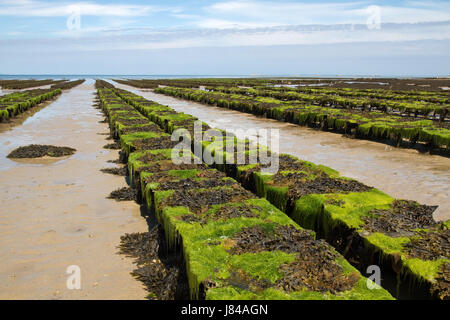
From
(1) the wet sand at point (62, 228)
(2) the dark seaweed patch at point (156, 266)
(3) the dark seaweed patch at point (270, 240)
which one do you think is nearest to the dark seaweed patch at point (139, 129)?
(1) the wet sand at point (62, 228)

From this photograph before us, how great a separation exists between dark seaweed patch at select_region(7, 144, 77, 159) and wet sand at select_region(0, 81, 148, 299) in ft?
1.23

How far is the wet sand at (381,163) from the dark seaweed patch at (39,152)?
8733 mm

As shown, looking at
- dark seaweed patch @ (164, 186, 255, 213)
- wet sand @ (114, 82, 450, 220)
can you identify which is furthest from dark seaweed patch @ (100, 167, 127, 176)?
wet sand @ (114, 82, 450, 220)

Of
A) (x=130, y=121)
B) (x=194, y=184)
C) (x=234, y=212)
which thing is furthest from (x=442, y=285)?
(x=130, y=121)

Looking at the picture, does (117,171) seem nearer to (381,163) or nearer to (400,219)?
(400,219)

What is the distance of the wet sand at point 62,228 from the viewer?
4957 millimetres

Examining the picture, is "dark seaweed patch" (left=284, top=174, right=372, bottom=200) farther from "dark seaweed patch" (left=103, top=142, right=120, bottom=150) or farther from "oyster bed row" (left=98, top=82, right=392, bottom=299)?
"dark seaweed patch" (left=103, top=142, right=120, bottom=150)

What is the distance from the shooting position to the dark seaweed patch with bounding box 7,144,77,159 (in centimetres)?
1245

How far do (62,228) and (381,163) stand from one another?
10.5 m

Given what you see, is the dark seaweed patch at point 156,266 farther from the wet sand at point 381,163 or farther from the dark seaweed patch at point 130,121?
the dark seaweed patch at point 130,121

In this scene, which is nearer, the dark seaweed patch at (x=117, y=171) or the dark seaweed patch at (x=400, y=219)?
the dark seaweed patch at (x=400, y=219)
